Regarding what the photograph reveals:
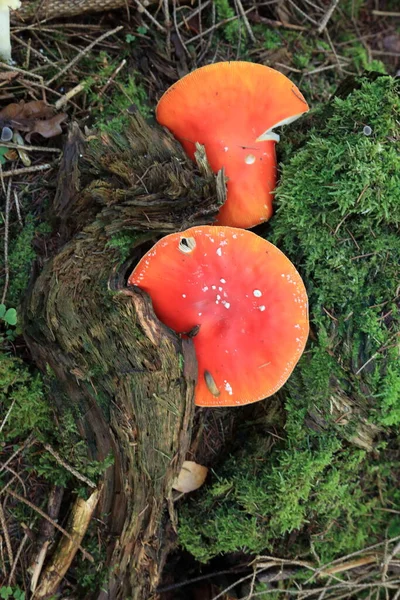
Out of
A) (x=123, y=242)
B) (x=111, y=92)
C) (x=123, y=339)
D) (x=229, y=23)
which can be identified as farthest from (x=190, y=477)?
(x=229, y=23)

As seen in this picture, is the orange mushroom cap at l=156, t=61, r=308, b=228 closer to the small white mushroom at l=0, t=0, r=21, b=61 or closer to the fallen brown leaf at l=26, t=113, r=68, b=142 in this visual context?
the fallen brown leaf at l=26, t=113, r=68, b=142

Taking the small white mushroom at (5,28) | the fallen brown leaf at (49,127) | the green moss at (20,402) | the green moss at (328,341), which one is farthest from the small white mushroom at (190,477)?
the small white mushroom at (5,28)

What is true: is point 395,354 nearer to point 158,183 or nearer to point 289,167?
point 289,167

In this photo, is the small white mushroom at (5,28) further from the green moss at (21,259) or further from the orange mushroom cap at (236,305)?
the orange mushroom cap at (236,305)

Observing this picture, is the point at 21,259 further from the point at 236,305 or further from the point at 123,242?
the point at 236,305

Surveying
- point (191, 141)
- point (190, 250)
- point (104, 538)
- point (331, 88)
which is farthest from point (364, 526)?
point (331, 88)

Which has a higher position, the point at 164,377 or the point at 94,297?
the point at 94,297

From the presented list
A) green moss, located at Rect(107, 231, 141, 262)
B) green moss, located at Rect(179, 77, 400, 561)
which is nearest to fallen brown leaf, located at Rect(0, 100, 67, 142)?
green moss, located at Rect(107, 231, 141, 262)

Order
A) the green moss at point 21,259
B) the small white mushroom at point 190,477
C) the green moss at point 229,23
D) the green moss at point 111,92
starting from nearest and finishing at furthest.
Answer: the green moss at point 21,259 → the small white mushroom at point 190,477 → the green moss at point 111,92 → the green moss at point 229,23
